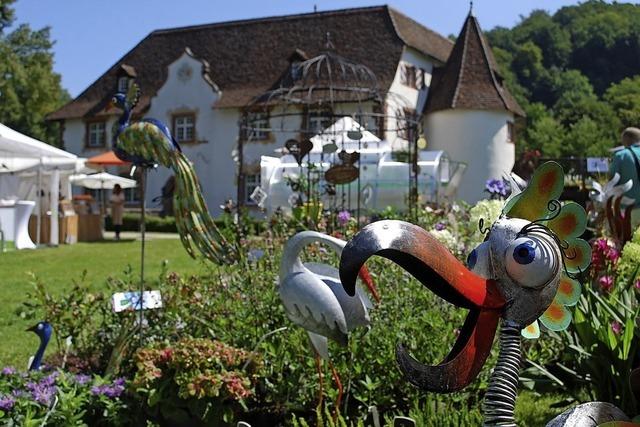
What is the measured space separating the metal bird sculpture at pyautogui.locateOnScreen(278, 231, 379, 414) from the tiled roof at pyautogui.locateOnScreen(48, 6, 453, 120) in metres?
23.1

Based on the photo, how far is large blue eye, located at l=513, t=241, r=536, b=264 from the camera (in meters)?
1.53

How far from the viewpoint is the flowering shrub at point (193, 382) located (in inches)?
143

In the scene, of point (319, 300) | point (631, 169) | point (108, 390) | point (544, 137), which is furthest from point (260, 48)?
point (319, 300)

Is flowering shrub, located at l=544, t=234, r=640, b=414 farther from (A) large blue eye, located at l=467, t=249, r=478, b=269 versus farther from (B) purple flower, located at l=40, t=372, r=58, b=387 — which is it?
(B) purple flower, located at l=40, t=372, r=58, b=387

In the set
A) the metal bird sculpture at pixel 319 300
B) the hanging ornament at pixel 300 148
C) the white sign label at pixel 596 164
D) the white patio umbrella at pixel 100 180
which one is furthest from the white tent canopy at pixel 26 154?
the white sign label at pixel 596 164

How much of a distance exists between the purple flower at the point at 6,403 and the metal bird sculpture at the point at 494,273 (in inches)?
103

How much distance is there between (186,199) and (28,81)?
3817 centimetres

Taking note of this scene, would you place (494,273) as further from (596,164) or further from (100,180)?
(100,180)

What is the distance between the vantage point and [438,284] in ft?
4.86

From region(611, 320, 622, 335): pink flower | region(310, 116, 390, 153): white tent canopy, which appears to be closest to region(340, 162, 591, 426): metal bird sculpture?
region(611, 320, 622, 335): pink flower

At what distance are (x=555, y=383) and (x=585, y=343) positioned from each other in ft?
1.43

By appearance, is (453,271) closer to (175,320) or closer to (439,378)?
(439,378)

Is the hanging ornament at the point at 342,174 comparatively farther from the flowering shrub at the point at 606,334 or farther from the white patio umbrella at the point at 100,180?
the white patio umbrella at the point at 100,180

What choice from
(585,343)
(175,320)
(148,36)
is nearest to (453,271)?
(585,343)
